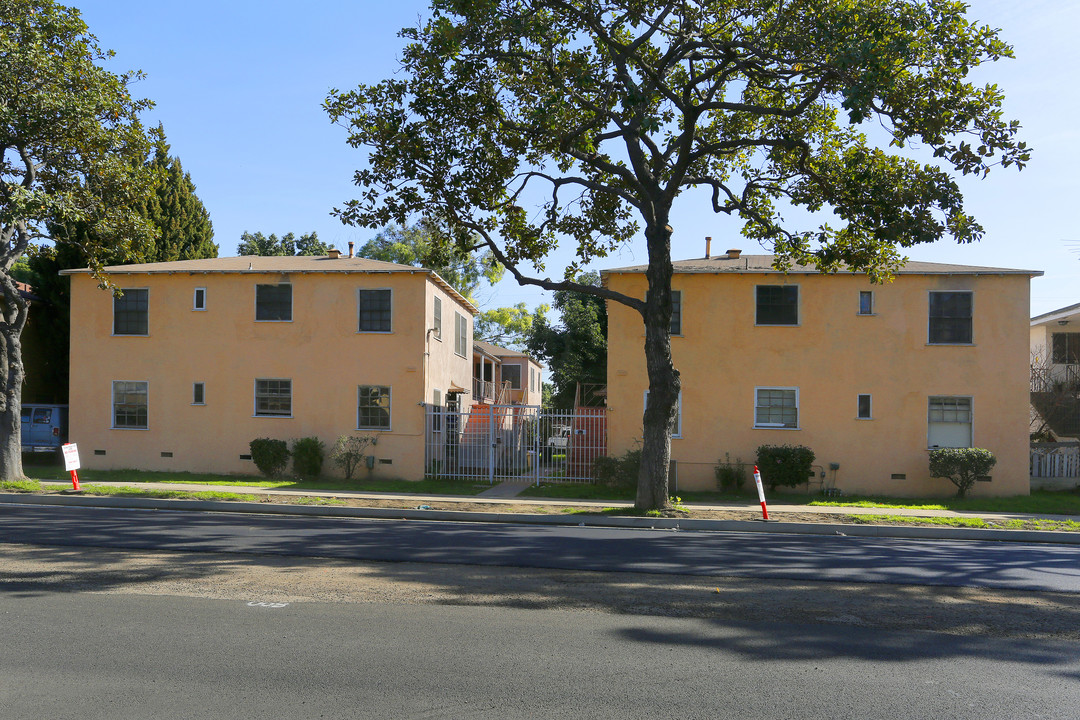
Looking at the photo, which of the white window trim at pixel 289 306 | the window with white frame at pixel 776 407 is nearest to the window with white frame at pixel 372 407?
the white window trim at pixel 289 306

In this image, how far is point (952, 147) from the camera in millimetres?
13547

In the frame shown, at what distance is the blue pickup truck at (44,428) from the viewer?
79.9ft

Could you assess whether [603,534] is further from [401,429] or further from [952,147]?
[401,429]

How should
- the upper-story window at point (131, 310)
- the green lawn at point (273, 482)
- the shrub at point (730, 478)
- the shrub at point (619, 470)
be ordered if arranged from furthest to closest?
the upper-story window at point (131, 310) → the shrub at point (730, 478) → the shrub at point (619, 470) → the green lawn at point (273, 482)

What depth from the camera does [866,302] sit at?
21516 millimetres

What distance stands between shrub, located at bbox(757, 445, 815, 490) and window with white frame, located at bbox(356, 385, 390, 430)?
9655 mm

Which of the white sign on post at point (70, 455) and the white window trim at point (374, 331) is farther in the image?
the white window trim at point (374, 331)

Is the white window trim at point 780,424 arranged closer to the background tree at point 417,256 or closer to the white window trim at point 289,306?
the white window trim at point 289,306

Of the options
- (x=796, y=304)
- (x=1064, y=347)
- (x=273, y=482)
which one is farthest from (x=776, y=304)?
(x=1064, y=347)

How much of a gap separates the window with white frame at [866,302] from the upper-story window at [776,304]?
1580 mm

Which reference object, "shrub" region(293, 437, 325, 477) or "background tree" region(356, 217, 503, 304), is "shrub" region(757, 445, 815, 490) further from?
"background tree" region(356, 217, 503, 304)

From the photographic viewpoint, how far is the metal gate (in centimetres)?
2195

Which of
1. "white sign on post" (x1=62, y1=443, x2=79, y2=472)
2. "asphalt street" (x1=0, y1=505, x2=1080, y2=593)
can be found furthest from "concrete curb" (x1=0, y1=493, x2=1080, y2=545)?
"white sign on post" (x1=62, y1=443, x2=79, y2=472)

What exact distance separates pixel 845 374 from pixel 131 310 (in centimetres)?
1927
